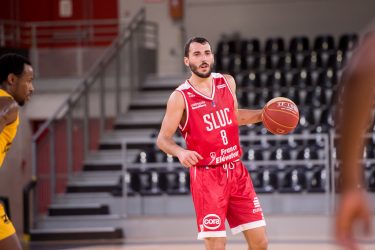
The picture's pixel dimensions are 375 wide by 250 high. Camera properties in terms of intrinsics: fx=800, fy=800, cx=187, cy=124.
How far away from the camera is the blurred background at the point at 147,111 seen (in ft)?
34.8

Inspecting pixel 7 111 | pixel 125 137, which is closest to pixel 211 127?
pixel 7 111

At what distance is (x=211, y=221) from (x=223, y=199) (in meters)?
0.16

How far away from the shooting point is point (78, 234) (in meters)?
10.7

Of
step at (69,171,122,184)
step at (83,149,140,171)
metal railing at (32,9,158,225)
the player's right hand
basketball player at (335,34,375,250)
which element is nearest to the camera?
basketball player at (335,34,375,250)

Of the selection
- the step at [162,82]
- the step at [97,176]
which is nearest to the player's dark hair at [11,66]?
the step at [97,176]

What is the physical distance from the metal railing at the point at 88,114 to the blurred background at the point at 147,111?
2cm

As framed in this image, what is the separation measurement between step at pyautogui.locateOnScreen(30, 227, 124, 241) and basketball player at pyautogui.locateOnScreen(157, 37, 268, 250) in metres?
5.63

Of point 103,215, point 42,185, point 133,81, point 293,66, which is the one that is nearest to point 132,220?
point 103,215

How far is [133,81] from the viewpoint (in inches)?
550

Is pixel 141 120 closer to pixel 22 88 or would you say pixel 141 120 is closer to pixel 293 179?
pixel 293 179

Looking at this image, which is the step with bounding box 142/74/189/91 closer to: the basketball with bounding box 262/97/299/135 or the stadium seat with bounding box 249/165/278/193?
the stadium seat with bounding box 249/165/278/193

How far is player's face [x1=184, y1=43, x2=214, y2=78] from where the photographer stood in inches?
202

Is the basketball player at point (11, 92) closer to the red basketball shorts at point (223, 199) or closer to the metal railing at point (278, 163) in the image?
the red basketball shorts at point (223, 199)

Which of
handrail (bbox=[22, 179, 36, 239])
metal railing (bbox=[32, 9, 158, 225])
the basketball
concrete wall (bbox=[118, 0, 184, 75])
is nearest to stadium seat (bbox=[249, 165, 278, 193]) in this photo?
metal railing (bbox=[32, 9, 158, 225])
